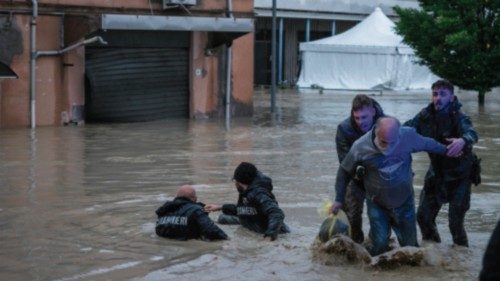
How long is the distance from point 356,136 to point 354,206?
687 mm

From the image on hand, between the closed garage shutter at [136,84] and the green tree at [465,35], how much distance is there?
941 cm

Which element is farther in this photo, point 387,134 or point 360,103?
point 360,103

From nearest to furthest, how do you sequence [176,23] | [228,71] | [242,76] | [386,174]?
[386,174] < [176,23] < [228,71] < [242,76]

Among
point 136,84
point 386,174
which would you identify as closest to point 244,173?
point 386,174

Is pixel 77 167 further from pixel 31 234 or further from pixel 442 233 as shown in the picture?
pixel 442 233

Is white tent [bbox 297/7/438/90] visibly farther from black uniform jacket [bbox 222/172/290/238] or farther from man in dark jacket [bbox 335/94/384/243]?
man in dark jacket [bbox 335/94/384/243]

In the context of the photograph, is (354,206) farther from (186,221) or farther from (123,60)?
(123,60)

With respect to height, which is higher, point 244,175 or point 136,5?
point 136,5

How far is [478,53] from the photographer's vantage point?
100 feet

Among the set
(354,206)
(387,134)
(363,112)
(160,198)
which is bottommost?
(160,198)

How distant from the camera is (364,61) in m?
43.3

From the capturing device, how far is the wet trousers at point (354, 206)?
8.80m

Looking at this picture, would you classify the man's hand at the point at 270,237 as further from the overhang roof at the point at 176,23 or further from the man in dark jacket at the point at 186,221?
the overhang roof at the point at 176,23

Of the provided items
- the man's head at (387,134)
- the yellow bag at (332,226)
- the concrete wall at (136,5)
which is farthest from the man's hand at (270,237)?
the concrete wall at (136,5)
